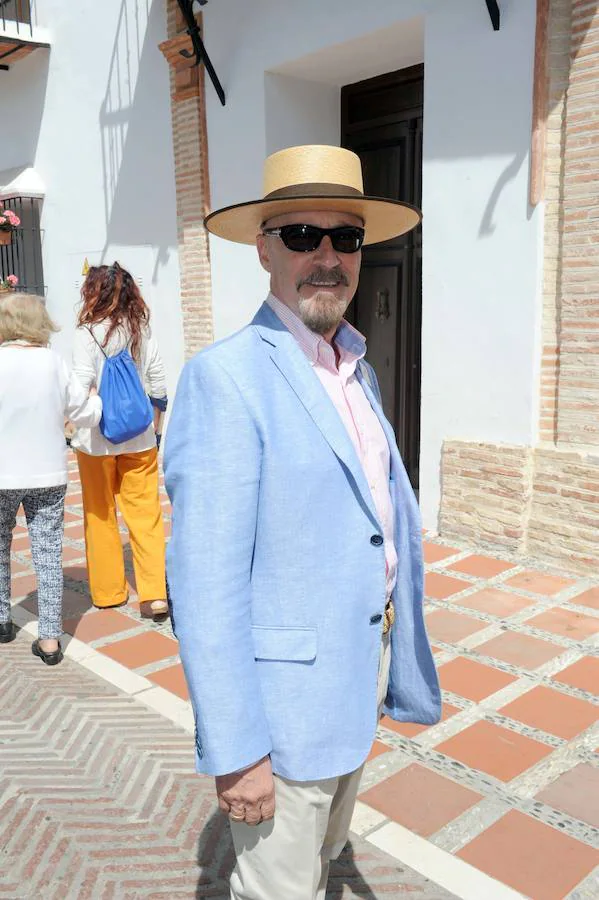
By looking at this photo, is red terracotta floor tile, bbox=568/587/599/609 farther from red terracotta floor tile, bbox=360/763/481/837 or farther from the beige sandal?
the beige sandal

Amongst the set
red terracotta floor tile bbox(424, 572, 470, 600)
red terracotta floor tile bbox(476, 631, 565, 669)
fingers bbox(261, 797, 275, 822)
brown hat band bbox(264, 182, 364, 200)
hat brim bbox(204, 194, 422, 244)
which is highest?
brown hat band bbox(264, 182, 364, 200)

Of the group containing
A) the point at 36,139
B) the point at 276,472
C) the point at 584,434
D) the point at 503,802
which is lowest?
the point at 503,802

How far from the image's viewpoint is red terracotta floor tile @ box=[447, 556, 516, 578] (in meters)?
5.64

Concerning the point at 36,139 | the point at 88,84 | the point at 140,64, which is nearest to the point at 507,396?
the point at 140,64

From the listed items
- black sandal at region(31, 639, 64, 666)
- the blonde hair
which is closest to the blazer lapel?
the blonde hair

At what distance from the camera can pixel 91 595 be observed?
525cm

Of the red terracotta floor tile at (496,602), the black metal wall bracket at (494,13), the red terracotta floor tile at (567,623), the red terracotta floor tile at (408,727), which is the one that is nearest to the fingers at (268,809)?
the red terracotta floor tile at (408,727)

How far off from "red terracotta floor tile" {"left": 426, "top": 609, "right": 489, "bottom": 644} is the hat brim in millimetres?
2817

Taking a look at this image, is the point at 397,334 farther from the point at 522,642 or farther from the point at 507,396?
the point at 522,642

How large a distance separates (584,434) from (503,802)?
123 inches

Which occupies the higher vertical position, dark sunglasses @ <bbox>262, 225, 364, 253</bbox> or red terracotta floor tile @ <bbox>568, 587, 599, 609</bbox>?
dark sunglasses @ <bbox>262, 225, 364, 253</bbox>

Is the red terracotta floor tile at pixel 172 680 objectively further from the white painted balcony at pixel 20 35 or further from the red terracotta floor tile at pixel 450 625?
the white painted balcony at pixel 20 35

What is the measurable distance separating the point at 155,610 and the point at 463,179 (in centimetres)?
383

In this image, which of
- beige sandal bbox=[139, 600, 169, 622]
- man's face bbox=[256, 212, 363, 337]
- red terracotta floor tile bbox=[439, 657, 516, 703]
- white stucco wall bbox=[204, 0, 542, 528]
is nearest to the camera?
man's face bbox=[256, 212, 363, 337]
